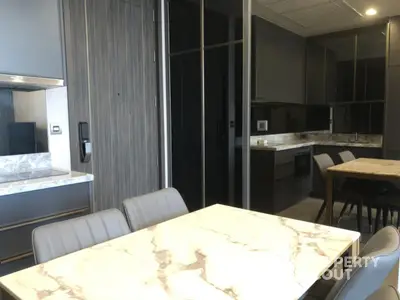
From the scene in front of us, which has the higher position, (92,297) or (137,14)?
(137,14)

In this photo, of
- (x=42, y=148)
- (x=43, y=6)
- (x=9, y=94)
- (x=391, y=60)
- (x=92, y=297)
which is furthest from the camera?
(x=391, y=60)

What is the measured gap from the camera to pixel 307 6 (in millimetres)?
3598

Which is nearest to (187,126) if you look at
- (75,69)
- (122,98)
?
(122,98)

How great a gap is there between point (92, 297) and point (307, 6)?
375 cm

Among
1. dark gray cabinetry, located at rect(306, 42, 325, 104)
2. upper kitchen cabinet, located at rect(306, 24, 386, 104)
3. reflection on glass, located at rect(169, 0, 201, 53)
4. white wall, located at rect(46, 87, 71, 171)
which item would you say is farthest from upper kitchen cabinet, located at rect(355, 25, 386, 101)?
white wall, located at rect(46, 87, 71, 171)

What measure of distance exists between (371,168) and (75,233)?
2.78m

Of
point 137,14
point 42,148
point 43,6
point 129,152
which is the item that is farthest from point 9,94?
point 137,14

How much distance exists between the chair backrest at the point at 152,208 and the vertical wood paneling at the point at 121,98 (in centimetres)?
138

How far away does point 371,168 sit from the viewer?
3018 millimetres

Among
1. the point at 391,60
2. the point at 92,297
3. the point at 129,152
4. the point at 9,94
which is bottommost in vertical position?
the point at 92,297

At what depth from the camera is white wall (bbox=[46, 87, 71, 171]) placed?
2.66m

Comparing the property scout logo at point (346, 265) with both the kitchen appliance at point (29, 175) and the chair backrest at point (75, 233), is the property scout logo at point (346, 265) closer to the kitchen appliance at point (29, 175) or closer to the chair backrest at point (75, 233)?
the chair backrest at point (75, 233)

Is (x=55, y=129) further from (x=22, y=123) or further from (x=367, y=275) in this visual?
(x=367, y=275)

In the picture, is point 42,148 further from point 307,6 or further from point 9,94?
point 307,6
